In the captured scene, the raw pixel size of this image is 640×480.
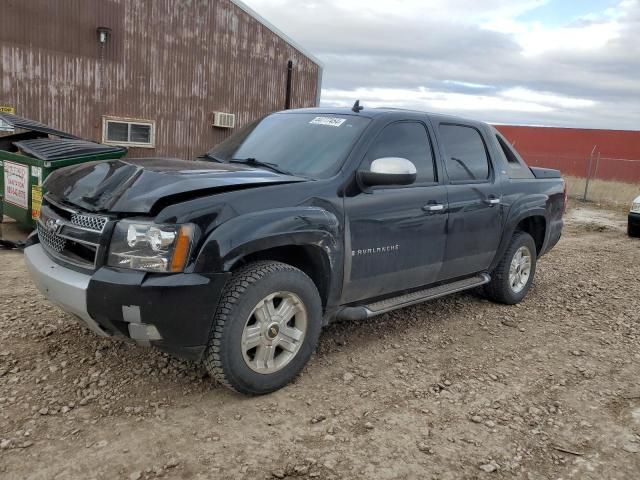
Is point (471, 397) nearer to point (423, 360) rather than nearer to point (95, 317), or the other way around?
point (423, 360)

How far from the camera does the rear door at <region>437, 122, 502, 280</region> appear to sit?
4.63 meters

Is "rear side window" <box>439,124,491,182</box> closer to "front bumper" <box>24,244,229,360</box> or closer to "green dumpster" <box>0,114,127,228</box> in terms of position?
"front bumper" <box>24,244,229,360</box>

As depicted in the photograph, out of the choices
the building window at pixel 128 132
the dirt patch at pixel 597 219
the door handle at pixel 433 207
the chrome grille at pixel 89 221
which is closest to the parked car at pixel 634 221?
the dirt patch at pixel 597 219

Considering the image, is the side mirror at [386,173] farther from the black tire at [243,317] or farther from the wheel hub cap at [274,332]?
the wheel hub cap at [274,332]

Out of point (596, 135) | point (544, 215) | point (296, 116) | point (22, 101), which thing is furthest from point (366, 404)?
point (596, 135)

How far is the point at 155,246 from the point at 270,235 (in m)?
0.64

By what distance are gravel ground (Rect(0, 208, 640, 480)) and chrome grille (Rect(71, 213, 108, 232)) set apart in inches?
39.0

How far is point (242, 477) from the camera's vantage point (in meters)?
2.65

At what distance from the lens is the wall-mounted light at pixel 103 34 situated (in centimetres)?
1314

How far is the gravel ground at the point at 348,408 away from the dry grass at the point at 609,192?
1406 cm

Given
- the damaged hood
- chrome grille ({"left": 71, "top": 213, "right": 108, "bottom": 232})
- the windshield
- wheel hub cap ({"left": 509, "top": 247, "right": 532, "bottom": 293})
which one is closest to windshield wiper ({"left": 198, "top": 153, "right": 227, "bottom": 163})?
the windshield

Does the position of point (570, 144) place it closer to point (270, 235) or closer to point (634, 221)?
point (634, 221)

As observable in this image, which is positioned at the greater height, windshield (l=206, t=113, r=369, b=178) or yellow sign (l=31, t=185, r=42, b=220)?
windshield (l=206, t=113, r=369, b=178)

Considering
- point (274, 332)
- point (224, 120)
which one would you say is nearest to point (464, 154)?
point (274, 332)
